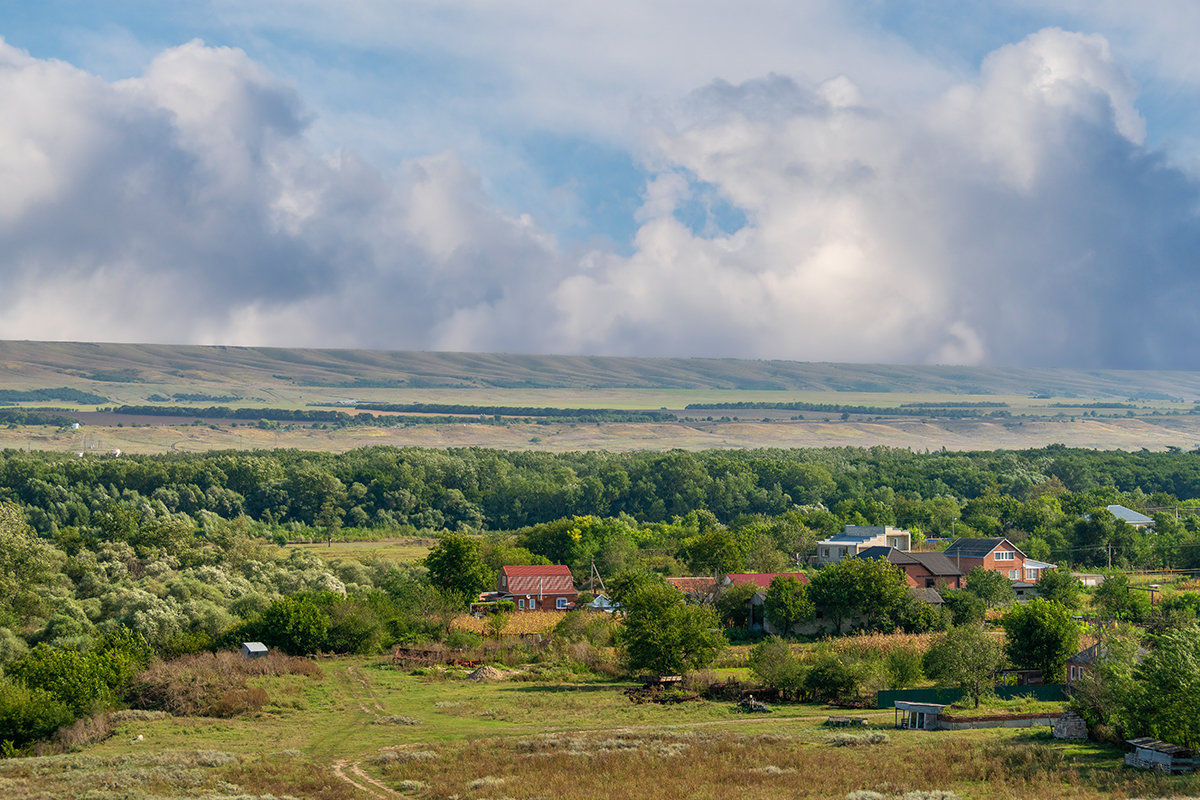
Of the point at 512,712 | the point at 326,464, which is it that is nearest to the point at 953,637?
the point at 512,712

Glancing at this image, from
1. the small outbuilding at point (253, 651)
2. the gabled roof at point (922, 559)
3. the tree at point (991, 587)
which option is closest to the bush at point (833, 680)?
the small outbuilding at point (253, 651)

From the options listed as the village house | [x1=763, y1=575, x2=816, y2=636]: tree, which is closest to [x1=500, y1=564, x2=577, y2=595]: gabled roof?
[x1=763, y1=575, x2=816, y2=636]: tree

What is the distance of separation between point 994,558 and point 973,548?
1.85 metres

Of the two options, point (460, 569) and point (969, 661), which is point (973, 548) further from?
point (969, 661)

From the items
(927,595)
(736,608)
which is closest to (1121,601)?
(927,595)

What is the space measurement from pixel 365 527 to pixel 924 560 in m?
73.4

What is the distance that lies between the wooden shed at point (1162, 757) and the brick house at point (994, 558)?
49795mm

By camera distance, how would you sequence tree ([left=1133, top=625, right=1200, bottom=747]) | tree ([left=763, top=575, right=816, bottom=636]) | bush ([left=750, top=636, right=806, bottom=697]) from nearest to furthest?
tree ([left=1133, top=625, right=1200, bottom=747])
bush ([left=750, top=636, right=806, bottom=697])
tree ([left=763, top=575, right=816, bottom=636])

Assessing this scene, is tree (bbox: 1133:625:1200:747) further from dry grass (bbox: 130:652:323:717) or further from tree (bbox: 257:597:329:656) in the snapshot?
tree (bbox: 257:597:329:656)

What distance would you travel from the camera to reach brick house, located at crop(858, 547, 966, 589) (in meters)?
84.0

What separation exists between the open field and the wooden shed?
734mm

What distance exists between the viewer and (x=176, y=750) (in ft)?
135

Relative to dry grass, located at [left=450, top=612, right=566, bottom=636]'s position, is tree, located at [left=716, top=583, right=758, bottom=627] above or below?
above

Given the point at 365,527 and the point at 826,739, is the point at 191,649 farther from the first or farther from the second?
the point at 365,527
